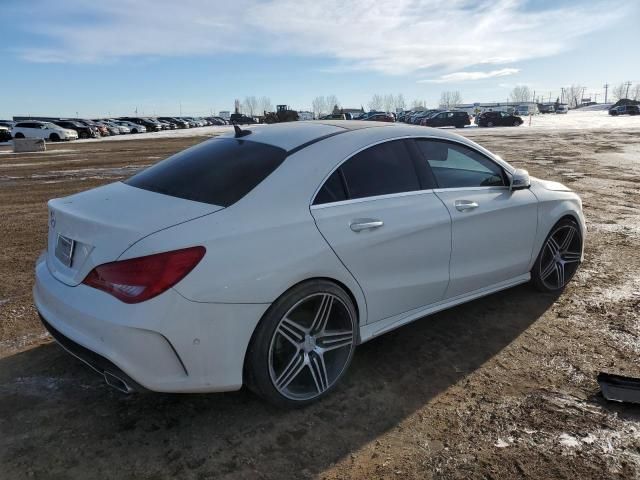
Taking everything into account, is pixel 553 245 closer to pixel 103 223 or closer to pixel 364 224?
pixel 364 224

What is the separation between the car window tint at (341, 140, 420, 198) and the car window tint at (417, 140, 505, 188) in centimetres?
25

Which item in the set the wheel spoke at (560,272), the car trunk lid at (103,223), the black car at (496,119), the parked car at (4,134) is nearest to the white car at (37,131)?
the parked car at (4,134)

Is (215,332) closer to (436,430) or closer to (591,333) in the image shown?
(436,430)

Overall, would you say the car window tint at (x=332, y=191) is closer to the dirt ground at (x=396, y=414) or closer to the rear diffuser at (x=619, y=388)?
the dirt ground at (x=396, y=414)

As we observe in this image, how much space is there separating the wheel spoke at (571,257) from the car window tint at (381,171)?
A: 6.79 feet

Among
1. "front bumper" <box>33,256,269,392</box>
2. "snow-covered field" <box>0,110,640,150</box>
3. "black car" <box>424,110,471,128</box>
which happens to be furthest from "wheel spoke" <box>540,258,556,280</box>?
"black car" <box>424,110,471,128</box>

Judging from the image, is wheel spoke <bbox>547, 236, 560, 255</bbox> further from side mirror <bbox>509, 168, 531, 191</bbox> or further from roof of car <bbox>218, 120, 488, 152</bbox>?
roof of car <bbox>218, 120, 488, 152</bbox>

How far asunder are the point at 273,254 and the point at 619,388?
90.3 inches

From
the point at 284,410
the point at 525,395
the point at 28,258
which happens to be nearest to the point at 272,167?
the point at 284,410

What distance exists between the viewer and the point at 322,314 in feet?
10.0

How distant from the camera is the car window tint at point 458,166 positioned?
12.7 feet

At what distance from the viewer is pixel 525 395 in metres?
3.19

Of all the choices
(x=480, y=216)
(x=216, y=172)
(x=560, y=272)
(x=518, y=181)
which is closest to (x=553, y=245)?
(x=560, y=272)

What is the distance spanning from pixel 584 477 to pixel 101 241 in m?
2.67
